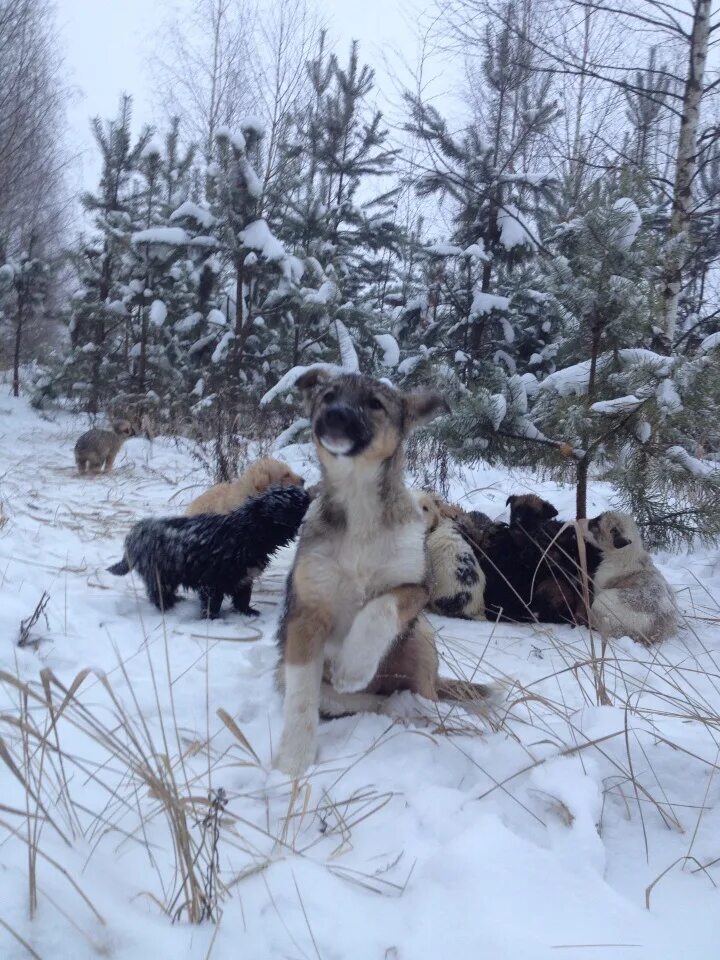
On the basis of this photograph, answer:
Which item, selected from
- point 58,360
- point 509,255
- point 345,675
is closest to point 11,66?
point 58,360

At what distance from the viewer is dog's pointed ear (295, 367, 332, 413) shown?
3.75m

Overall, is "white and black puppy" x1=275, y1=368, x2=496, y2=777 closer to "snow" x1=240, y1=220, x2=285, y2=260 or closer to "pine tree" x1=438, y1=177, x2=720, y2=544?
"pine tree" x1=438, y1=177, x2=720, y2=544

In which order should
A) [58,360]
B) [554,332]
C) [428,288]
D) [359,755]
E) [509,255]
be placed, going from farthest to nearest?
[58,360] < [428,288] < [554,332] < [509,255] < [359,755]

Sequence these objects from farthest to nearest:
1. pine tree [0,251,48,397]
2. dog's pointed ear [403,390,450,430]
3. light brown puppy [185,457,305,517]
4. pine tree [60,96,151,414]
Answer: pine tree [0,251,48,397]
pine tree [60,96,151,414]
light brown puppy [185,457,305,517]
dog's pointed ear [403,390,450,430]

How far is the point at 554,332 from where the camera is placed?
1234cm

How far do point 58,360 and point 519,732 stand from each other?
1877 centimetres

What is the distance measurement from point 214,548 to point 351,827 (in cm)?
338

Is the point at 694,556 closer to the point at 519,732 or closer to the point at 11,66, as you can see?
the point at 519,732

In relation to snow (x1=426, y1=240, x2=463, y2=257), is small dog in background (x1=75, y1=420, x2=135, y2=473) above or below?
below

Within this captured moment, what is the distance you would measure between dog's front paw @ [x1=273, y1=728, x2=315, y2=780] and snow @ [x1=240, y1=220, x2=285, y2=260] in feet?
33.2

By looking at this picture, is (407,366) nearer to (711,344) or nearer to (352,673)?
(711,344)

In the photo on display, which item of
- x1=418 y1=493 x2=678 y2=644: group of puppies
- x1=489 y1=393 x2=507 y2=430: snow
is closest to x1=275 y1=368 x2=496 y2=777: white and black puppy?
x1=418 y1=493 x2=678 y2=644: group of puppies

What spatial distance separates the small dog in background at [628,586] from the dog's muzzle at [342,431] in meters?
2.49

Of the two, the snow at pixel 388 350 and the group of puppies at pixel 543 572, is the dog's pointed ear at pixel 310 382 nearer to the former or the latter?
the group of puppies at pixel 543 572
